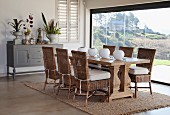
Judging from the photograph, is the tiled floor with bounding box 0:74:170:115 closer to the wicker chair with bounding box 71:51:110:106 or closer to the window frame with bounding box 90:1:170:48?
the wicker chair with bounding box 71:51:110:106

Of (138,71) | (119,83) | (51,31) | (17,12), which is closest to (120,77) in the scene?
(119,83)

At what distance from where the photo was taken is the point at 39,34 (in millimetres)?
8305

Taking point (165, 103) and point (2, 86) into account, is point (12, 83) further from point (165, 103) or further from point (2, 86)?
point (165, 103)

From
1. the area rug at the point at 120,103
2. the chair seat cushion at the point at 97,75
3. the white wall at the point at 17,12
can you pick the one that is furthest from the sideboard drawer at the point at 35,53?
the chair seat cushion at the point at 97,75

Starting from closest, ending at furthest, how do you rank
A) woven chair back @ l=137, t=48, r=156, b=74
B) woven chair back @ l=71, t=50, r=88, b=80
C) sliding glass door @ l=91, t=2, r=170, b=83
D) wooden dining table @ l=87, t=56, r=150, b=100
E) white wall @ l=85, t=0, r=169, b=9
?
1. woven chair back @ l=71, t=50, r=88, b=80
2. wooden dining table @ l=87, t=56, r=150, b=100
3. woven chair back @ l=137, t=48, r=156, b=74
4. sliding glass door @ l=91, t=2, r=170, b=83
5. white wall @ l=85, t=0, r=169, b=9

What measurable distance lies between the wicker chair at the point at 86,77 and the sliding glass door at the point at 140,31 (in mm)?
2563

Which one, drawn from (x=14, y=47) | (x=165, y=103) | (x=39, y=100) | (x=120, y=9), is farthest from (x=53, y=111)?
(x=120, y=9)

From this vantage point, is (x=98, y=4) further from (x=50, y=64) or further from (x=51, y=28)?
(x=50, y=64)

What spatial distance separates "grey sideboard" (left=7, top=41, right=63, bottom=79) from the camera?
7.55 meters

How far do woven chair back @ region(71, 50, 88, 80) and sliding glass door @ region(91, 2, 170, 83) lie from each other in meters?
2.90

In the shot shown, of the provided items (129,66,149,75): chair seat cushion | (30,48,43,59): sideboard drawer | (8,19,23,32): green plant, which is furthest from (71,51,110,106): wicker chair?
(8,19,23,32): green plant

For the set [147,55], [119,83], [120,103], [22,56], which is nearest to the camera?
[120,103]

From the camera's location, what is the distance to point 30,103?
511cm

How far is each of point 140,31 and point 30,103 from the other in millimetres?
4095
